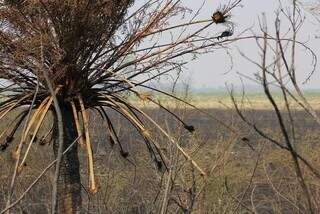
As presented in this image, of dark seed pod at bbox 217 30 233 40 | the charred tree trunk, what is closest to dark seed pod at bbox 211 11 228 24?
dark seed pod at bbox 217 30 233 40

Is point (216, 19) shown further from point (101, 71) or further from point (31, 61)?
point (31, 61)

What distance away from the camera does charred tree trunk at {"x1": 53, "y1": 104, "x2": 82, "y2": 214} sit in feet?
10.2

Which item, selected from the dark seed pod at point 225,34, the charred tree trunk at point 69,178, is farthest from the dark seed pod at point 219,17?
the charred tree trunk at point 69,178

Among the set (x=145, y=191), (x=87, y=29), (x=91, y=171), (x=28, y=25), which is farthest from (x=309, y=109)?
(x=145, y=191)

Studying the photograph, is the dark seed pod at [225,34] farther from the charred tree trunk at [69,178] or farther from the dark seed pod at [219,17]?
the charred tree trunk at [69,178]

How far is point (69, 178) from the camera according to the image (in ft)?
10.5

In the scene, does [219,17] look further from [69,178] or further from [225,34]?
[69,178]

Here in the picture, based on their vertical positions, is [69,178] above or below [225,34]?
below

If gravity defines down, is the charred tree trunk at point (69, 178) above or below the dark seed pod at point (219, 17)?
below

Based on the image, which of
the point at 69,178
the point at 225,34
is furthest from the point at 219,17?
the point at 69,178

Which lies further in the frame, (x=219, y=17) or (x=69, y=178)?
(x=69, y=178)

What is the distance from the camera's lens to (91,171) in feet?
→ 7.77

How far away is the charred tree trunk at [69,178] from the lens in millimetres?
3109

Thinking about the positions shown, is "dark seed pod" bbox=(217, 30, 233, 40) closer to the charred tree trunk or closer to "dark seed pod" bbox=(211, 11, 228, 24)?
"dark seed pod" bbox=(211, 11, 228, 24)
